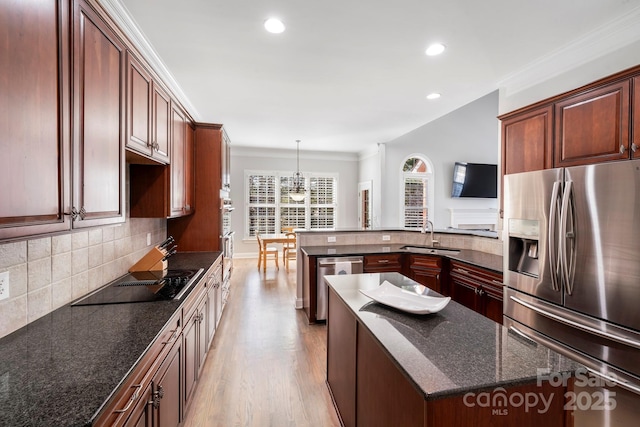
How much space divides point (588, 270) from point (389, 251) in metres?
1.98

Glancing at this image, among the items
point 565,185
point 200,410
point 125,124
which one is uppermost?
point 125,124

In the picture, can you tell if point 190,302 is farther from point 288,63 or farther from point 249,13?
point 288,63

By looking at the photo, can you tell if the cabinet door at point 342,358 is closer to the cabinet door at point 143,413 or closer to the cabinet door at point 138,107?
the cabinet door at point 143,413

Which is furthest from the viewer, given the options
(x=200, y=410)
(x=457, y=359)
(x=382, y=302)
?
(x=200, y=410)

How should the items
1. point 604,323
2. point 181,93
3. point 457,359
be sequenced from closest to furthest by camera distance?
1. point 457,359
2. point 604,323
3. point 181,93

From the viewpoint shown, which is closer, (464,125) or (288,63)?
(288,63)

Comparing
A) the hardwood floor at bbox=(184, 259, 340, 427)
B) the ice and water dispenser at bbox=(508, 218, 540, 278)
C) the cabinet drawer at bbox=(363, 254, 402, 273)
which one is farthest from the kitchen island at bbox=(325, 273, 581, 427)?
the cabinet drawer at bbox=(363, 254, 402, 273)

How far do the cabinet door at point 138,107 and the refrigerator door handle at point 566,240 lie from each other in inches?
108

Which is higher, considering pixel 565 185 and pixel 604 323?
pixel 565 185

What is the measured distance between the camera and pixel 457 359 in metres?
1.02

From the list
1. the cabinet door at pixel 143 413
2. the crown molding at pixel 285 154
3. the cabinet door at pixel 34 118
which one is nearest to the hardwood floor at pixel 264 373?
the cabinet door at pixel 143 413

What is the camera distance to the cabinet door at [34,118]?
844 millimetres

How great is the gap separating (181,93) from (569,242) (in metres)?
4.03

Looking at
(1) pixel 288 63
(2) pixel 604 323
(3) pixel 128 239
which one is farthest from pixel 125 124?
(2) pixel 604 323
